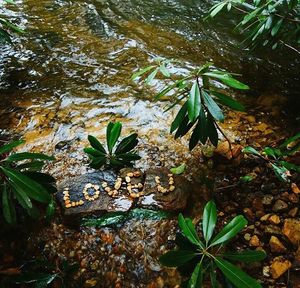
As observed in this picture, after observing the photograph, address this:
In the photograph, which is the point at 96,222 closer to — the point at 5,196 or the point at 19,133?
the point at 5,196

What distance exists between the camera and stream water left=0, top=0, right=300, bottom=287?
2469 millimetres

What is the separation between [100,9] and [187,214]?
155 inches

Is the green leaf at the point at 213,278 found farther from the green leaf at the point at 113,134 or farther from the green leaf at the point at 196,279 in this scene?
the green leaf at the point at 113,134

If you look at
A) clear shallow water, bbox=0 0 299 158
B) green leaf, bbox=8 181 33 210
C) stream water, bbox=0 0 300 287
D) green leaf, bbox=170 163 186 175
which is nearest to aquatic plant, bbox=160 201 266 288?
stream water, bbox=0 0 300 287

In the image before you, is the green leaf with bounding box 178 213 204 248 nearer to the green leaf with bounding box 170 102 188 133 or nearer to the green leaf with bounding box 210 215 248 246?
the green leaf with bounding box 210 215 248 246

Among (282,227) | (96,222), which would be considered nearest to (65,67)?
(96,222)

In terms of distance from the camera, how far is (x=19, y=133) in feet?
8.42

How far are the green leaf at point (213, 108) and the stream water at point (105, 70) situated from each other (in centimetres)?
72

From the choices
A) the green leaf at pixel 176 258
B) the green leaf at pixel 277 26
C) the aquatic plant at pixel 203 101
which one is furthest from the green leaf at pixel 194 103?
the green leaf at pixel 277 26

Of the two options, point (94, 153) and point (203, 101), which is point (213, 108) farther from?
point (94, 153)

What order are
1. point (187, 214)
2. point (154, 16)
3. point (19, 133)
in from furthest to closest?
point (154, 16)
point (19, 133)
point (187, 214)

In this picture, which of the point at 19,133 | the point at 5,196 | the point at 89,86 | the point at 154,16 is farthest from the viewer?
the point at 154,16

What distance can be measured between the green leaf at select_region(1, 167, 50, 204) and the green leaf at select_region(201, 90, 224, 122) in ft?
3.11

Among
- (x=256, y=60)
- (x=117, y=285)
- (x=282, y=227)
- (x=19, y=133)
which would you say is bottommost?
(x=19, y=133)
